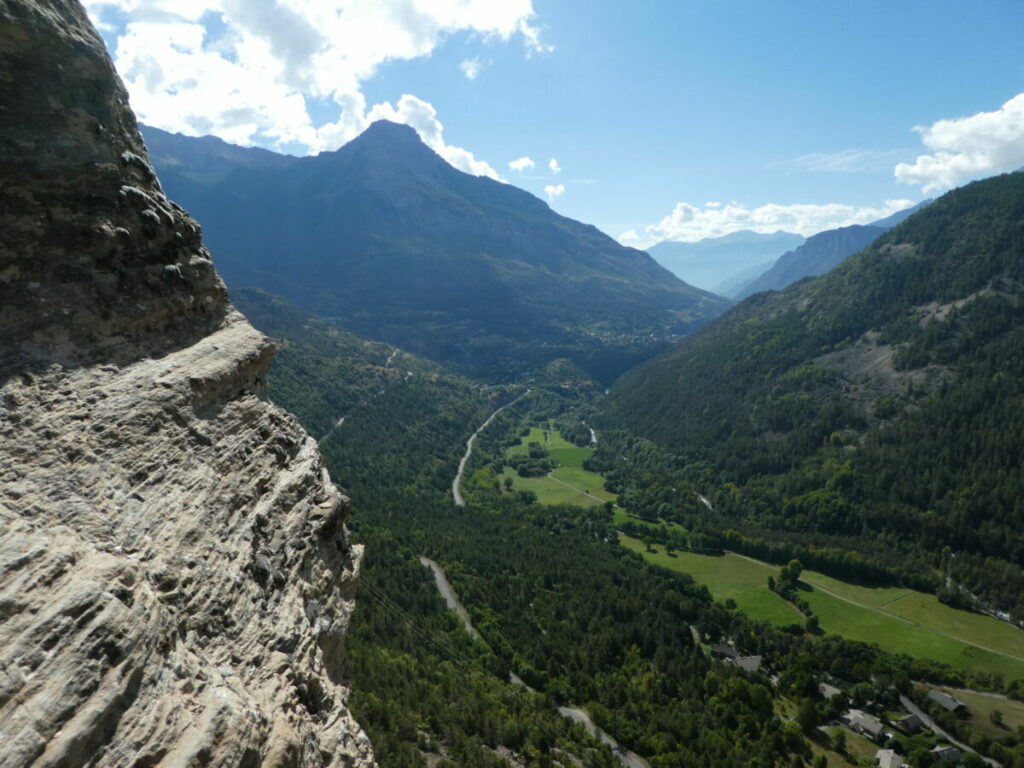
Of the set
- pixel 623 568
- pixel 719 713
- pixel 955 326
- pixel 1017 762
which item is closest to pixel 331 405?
pixel 623 568

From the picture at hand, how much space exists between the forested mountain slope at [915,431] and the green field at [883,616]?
12073 mm

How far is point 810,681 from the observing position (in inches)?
2963

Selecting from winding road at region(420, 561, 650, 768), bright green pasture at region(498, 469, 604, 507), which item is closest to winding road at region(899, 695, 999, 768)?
winding road at region(420, 561, 650, 768)

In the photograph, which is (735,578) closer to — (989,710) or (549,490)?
(989,710)

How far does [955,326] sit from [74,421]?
213m

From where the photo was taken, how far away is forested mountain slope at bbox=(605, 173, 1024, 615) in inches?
4781

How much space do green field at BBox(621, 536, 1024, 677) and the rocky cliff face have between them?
329 ft

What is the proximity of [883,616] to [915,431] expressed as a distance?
222 ft

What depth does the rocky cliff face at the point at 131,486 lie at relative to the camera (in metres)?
12.4

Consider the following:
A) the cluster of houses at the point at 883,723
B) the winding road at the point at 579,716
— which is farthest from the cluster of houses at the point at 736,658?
the winding road at the point at 579,716

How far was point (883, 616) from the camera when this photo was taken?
3917 inches

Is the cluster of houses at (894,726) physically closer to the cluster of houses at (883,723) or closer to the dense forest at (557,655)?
the cluster of houses at (883,723)

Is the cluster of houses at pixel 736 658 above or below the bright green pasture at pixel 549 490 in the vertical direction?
above

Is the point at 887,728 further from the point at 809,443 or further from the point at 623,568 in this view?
the point at 809,443
